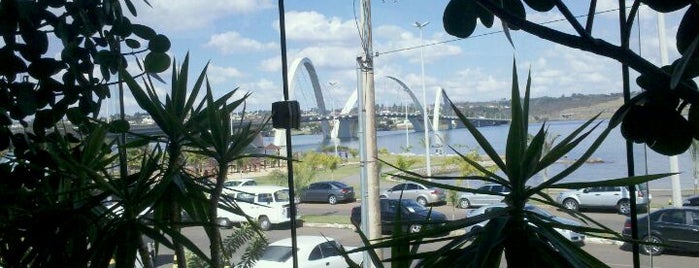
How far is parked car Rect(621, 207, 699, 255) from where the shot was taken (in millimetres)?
1116

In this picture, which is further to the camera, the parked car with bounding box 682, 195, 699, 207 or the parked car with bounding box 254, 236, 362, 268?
the parked car with bounding box 254, 236, 362, 268

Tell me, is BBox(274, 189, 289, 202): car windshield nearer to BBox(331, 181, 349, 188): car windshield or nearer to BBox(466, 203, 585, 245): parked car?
BBox(466, 203, 585, 245): parked car

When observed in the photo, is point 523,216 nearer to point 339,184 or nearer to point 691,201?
point 691,201

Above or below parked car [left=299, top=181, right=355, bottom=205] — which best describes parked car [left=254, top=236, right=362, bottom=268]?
below

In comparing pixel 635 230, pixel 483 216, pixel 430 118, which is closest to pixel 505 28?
pixel 483 216

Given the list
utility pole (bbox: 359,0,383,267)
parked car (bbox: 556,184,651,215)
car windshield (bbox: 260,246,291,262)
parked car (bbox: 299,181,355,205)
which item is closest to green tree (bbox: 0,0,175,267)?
car windshield (bbox: 260,246,291,262)

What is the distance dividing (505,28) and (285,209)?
4.54ft

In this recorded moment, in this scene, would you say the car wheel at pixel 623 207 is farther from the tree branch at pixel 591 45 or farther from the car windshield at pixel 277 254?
the car windshield at pixel 277 254

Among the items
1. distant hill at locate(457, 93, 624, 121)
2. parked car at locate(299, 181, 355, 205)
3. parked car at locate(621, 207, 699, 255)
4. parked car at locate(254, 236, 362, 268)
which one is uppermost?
distant hill at locate(457, 93, 624, 121)

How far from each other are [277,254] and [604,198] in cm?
100

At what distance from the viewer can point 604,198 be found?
1214mm

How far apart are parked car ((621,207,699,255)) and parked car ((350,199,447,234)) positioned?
0.37 meters

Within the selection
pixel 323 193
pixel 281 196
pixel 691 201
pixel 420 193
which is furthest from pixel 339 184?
pixel 691 201

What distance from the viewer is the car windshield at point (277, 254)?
1.81 meters
